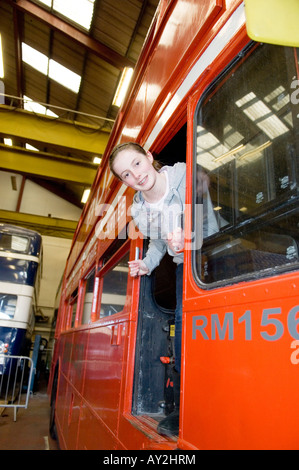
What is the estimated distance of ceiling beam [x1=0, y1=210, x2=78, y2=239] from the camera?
11516 millimetres

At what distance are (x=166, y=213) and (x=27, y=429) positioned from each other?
→ 484cm

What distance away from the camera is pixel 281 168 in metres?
0.82

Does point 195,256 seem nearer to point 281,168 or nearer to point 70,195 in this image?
point 281,168

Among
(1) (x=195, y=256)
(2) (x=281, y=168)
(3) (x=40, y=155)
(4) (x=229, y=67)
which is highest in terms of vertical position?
(3) (x=40, y=155)

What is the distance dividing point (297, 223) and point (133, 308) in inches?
40.1

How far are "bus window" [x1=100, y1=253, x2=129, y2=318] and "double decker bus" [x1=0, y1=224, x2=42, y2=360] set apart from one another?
4188 mm

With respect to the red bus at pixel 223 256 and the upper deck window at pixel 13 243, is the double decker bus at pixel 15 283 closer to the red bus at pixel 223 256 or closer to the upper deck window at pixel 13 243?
the upper deck window at pixel 13 243

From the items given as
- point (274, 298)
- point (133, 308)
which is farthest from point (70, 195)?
point (274, 298)

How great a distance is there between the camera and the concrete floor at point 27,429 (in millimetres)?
3943

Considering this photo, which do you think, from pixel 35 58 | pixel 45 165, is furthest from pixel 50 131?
pixel 35 58

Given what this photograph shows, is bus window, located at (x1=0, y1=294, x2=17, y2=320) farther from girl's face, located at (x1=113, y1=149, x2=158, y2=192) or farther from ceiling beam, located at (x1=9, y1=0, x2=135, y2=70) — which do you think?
girl's face, located at (x1=113, y1=149, x2=158, y2=192)

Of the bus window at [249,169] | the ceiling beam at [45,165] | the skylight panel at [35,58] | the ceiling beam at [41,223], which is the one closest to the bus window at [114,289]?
the bus window at [249,169]

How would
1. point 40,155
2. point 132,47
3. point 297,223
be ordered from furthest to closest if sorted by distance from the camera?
point 40,155 → point 132,47 → point 297,223

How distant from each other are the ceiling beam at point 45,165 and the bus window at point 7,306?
10.1ft
